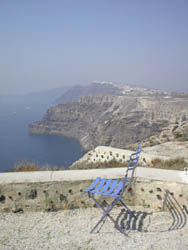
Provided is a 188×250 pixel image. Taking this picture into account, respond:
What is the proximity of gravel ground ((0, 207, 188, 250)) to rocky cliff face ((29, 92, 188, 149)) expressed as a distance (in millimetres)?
54054

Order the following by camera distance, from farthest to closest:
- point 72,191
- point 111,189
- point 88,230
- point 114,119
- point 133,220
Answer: point 114,119 → point 72,191 → point 133,220 → point 88,230 → point 111,189

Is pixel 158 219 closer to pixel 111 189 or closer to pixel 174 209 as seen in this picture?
pixel 174 209

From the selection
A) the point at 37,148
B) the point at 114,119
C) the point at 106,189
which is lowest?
the point at 37,148

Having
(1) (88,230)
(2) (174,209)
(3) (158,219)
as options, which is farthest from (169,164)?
(1) (88,230)

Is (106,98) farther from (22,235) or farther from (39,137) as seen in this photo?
(22,235)

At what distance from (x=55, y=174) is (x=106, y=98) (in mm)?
133634

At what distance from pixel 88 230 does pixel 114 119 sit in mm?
103250

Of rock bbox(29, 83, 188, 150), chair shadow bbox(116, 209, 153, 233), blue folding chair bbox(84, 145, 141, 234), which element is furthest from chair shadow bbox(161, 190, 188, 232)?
rock bbox(29, 83, 188, 150)

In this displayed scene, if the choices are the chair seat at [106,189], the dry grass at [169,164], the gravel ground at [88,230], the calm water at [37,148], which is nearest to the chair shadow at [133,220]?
the gravel ground at [88,230]

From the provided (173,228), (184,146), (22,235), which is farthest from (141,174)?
(184,146)

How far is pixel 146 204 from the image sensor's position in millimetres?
4734

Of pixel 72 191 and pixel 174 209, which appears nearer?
pixel 174 209

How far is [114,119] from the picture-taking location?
10669 centimetres

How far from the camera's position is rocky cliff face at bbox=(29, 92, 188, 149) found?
8588 cm
